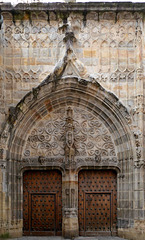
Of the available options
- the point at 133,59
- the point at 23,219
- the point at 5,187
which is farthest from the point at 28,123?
the point at 133,59

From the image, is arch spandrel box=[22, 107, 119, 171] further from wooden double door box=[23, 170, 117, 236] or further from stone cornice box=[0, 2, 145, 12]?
stone cornice box=[0, 2, 145, 12]

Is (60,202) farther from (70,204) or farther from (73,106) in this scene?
(73,106)

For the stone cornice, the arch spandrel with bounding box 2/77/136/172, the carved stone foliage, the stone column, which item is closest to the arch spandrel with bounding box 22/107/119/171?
the carved stone foliage

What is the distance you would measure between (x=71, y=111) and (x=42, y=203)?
8.14ft

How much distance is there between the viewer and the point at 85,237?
10.4 metres

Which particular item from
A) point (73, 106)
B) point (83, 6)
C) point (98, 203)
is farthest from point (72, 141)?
point (83, 6)

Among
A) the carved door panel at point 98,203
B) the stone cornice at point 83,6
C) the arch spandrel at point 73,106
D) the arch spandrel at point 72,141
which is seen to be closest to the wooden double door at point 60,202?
the carved door panel at point 98,203

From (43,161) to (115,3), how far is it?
4411mm

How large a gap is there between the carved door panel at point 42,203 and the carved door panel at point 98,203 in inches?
23.6

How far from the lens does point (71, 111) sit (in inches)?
421

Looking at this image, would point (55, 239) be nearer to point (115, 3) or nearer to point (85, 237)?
point (85, 237)

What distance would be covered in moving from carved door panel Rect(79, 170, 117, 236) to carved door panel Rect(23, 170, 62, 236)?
1.97ft

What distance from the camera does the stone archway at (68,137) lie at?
1031 cm

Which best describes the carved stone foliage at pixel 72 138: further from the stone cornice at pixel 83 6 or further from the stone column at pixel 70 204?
the stone cornice at pixel 83 6
